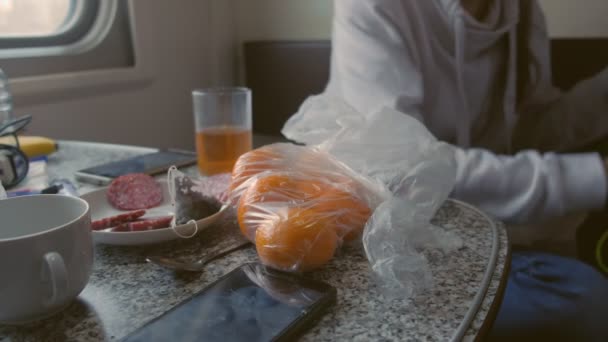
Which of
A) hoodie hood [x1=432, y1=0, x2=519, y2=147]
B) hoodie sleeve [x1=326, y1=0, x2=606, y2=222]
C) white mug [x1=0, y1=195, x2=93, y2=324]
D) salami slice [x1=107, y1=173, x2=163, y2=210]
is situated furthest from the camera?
hoodie hood [x1=432, y1=0, x2=519, y2=147]

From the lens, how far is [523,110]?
1.29 meters

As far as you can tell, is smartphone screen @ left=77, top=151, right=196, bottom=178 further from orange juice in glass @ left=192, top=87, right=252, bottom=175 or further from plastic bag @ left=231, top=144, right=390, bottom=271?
plastic bag @ left=231, top=144, right=390, bottom=271

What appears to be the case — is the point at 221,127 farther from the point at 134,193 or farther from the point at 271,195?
the point at 271,195

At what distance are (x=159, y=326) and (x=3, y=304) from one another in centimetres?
11

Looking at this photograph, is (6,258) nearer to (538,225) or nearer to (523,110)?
(538,225)

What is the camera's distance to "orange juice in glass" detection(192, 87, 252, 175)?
73cm

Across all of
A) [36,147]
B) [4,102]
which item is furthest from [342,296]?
[4,102]

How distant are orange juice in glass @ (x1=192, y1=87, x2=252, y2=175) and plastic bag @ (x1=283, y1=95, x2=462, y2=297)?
176mm

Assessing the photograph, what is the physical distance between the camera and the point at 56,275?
334 millimetres

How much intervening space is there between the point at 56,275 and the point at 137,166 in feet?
1.51

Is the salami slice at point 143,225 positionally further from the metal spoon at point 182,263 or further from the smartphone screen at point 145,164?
the smartphone screen at point 145,164

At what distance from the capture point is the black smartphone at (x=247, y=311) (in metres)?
0.33

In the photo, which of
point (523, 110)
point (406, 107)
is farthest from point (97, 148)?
point (523, 110)

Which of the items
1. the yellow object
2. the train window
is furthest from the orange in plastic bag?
the train window
